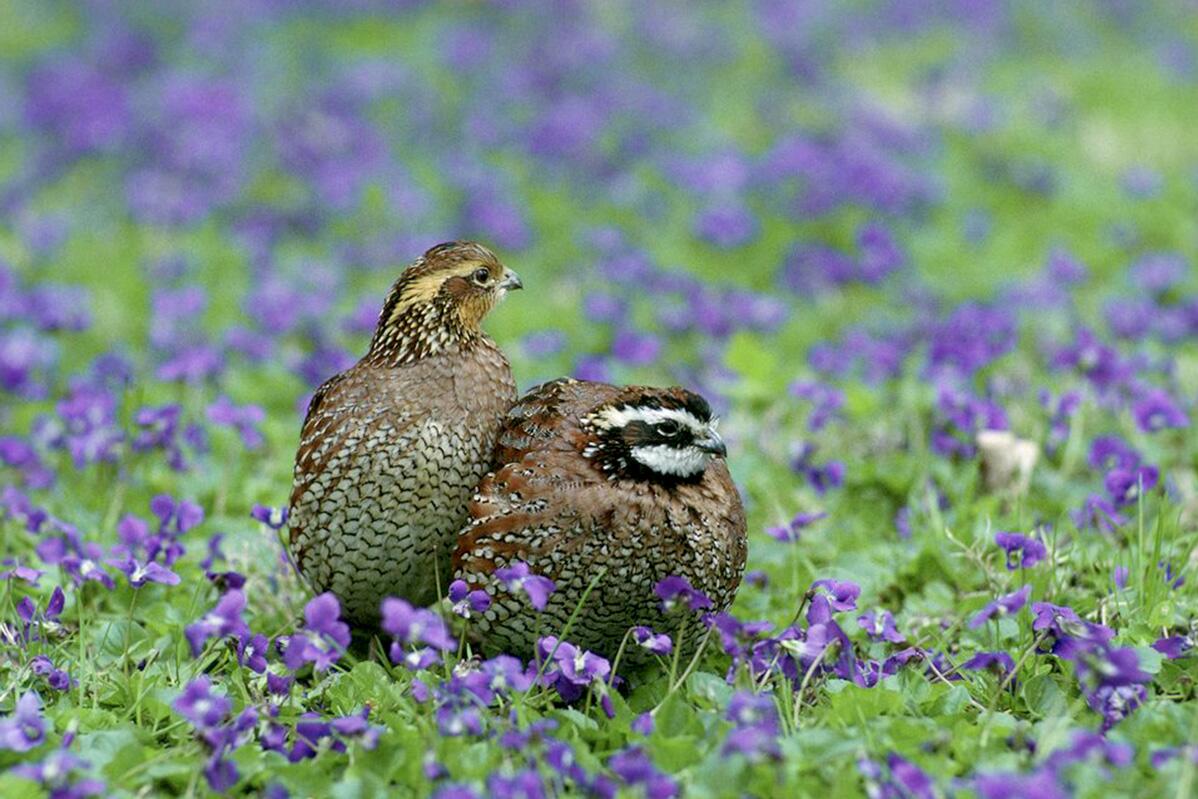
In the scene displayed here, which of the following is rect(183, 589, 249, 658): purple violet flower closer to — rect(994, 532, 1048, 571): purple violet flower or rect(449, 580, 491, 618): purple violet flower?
rect(449, 580, 491, 618): purple violet flower

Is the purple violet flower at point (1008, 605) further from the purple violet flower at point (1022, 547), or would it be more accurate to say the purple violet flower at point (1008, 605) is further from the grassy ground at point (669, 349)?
the purple violet flower at point (1022, 547)

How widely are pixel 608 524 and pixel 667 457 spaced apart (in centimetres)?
28

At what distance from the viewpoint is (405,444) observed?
4.99 metres

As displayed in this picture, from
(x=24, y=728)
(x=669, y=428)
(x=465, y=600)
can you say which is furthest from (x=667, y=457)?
(x=24, y=728)

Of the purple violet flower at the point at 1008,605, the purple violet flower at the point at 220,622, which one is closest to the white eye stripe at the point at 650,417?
the purple violet flower at the point at 1008,605

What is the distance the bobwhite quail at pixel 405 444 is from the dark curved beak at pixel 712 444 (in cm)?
75

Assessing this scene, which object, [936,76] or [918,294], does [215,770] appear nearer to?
[918,294]

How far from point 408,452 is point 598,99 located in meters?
9.06

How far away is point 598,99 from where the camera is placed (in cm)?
1359

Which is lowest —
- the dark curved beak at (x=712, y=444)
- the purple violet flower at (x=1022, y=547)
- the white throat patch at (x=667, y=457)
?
the purple violet flower at (x=1022, y=547)

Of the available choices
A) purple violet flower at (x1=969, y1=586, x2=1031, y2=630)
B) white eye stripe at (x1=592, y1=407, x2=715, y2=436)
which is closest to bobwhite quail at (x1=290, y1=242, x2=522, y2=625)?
white eye stripe at (x1=592, y1=407, x2=715, y2=436)

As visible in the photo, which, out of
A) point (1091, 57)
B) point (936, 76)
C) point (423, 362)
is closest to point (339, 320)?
point (423, 362)

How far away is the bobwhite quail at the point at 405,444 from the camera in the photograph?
5.00 m

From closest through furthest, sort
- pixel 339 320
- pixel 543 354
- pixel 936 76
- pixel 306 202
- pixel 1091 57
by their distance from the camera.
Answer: pixel 543 354
pixel 339 320
pixel 306 202
pixel 936 76
pixel 1091 57
